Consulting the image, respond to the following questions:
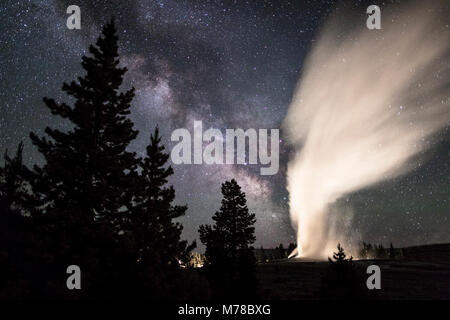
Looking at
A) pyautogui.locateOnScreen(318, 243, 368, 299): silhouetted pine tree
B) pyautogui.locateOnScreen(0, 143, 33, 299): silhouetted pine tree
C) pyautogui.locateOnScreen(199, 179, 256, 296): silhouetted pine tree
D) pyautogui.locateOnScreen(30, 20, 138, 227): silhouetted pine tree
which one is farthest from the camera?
pyautogui.locateOnScreen(199, 179, 256, 296): silhouetted pine tree

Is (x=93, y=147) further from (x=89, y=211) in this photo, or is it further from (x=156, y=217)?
(x=156, y=217)

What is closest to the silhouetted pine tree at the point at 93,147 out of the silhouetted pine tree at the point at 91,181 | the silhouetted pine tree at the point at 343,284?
the silhouetted pine tree at the point at 91,181

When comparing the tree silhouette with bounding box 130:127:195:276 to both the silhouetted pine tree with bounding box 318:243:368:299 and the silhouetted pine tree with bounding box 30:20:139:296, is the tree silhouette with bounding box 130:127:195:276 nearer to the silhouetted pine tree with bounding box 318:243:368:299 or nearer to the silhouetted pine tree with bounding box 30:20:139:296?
the silhouetted pine tree with bounding box 30:20:139:296

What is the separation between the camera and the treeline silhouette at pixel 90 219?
1039cm

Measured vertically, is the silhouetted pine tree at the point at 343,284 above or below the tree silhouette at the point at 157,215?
below

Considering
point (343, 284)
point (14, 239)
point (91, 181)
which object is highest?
point (91, 181)

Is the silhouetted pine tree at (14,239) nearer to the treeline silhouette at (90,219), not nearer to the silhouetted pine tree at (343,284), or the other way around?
the treeline silhouette at (90,219)

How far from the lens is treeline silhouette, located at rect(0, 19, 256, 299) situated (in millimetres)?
10391

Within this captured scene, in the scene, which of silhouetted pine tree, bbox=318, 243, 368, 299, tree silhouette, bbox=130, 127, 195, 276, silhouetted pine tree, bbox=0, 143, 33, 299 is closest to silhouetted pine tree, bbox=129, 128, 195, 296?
tree silhouette, bbox=130, 127, 195, 276

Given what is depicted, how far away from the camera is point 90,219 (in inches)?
482

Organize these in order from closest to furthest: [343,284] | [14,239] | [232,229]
Answer: [14,239] → [343,284] → [232,229]

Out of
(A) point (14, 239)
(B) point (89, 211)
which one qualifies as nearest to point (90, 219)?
(B) point (89, 211)
